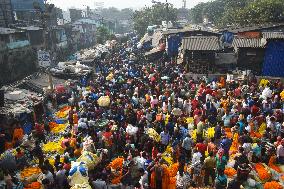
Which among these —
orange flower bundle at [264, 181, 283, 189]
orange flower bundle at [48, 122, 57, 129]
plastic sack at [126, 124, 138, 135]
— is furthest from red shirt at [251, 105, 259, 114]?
orange flower bundle at [48, 122, 57, 129]

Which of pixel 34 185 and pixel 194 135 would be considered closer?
pixel 34 185

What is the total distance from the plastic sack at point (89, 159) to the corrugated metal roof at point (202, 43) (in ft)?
60.4

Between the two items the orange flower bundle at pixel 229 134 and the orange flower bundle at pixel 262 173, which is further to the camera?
the orange flower bundle at pixel 229 134

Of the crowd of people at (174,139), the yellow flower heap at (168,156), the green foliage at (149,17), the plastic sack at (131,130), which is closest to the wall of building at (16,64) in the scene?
the crowd of people at (174,139)

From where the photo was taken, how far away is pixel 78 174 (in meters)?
11.2

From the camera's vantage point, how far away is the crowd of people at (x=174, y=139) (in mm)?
11844

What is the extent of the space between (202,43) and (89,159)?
19459 mm

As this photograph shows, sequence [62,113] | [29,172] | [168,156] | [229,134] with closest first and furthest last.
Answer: [29,172] → [168,156] → [229,134] → [62,113]

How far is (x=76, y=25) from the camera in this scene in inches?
2534

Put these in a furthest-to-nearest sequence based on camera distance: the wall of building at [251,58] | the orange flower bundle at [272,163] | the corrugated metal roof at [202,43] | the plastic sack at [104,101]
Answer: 1. the corrugated metal roof at [202,43]
2. the wall of building at [251,58]
3. the plastic sack at [104,101]
4. the orange flower bundle at [272,163]

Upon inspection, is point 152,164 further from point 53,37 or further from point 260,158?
point 53,37

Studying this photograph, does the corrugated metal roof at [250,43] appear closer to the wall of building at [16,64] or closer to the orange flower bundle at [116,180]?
the orange flower bundle at [116,180]

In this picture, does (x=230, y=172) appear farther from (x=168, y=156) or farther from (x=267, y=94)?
(x=267, y=94)

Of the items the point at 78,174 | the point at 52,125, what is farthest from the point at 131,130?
the point at 52,125
